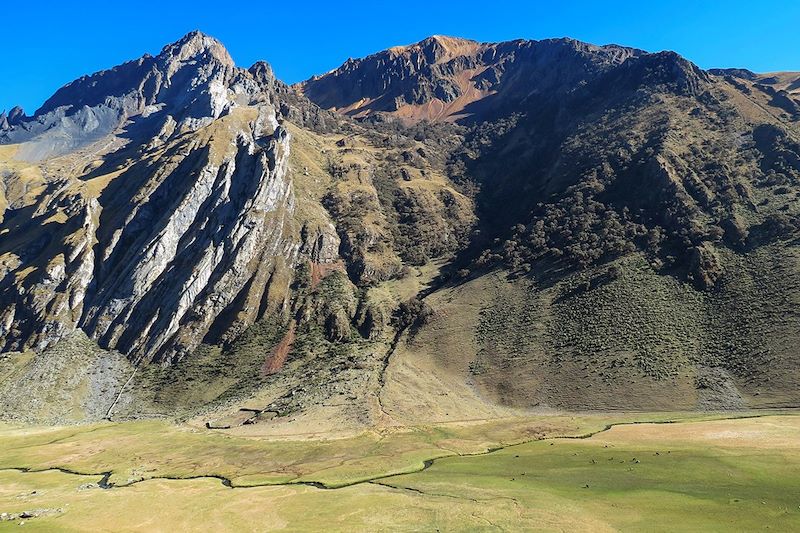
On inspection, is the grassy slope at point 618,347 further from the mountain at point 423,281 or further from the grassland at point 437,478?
the grassland at point 437,478

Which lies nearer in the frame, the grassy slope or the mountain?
the grassy slope

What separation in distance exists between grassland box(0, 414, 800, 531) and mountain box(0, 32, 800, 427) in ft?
52.0

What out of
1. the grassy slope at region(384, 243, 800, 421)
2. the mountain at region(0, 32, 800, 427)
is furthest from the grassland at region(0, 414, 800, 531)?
the mountain at region(0, 32, 800, 427)

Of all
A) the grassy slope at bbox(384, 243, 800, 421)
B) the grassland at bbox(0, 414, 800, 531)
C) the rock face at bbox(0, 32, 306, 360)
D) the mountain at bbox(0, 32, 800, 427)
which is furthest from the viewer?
the rock face at bbox(0, 32, 306, 360)

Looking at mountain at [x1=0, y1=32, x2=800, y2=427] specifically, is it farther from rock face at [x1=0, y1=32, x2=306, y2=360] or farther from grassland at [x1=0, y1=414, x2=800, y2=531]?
grassland at [x1=0, y1=414, x2=800, y2=531]

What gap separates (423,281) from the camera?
509ft

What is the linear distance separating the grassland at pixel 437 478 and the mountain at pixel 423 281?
15864mm

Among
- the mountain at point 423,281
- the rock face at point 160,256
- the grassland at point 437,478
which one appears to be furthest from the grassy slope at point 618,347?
the rock face at point 160,256

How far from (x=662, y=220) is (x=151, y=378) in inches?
5560

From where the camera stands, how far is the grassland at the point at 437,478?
3991 cm

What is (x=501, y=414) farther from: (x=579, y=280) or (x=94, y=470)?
(x=94, y=470)

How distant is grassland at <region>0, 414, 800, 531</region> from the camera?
39.9 m

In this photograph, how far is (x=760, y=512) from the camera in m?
35.5

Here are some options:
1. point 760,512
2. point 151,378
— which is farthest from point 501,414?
point 151,378
